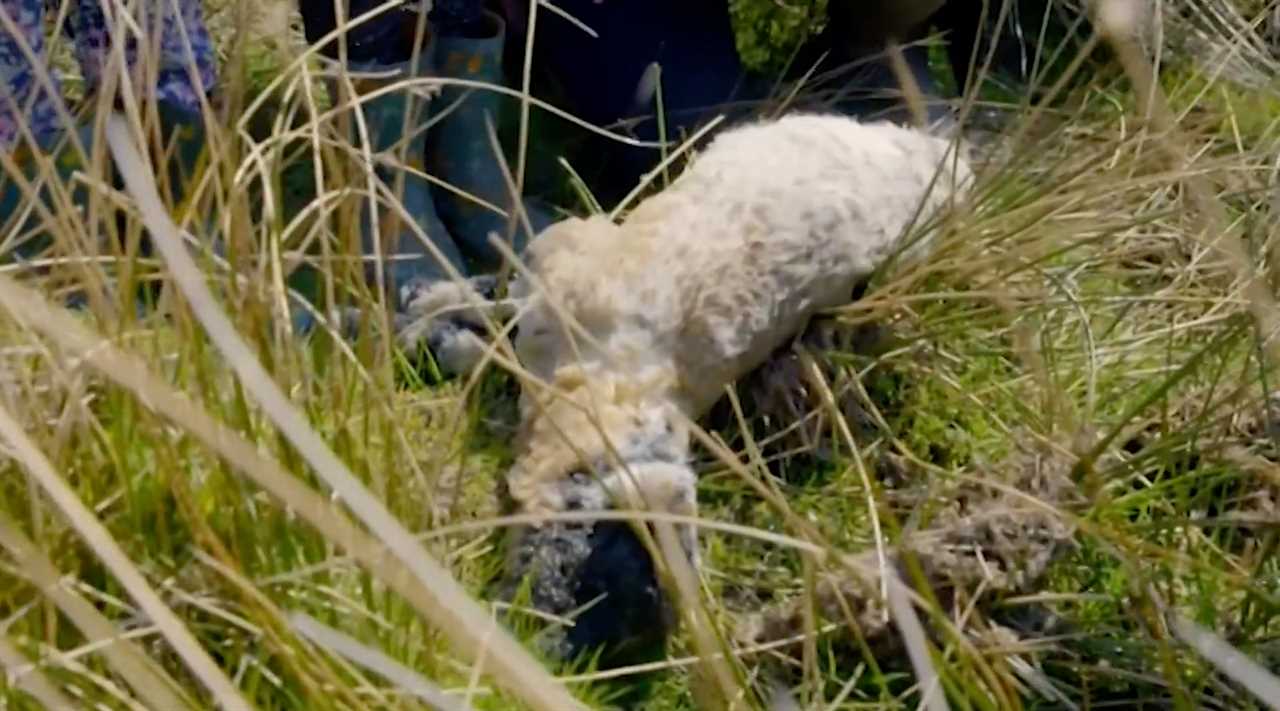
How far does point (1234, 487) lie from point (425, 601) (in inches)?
30.2

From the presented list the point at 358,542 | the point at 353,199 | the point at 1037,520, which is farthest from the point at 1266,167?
the point at 358,542

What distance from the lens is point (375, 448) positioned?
1.02 meters

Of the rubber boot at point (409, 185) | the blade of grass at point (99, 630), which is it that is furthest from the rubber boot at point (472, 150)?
the blade of grass at point (99, 630)

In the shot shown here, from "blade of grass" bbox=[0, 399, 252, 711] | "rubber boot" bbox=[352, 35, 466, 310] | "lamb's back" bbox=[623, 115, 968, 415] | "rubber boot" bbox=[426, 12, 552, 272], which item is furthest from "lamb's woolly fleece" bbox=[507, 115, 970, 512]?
"blade of grass" bbox=[0, 399, 252, 711]

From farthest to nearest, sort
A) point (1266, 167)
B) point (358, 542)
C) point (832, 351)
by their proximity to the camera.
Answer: point (1266, 167) → point (832, 351) → point (358, 542)

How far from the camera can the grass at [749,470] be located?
82cm

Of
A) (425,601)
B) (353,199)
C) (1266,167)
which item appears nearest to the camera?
(425,601)

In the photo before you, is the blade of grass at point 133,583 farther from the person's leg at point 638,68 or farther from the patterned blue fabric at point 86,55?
the person's leg at point 638,68

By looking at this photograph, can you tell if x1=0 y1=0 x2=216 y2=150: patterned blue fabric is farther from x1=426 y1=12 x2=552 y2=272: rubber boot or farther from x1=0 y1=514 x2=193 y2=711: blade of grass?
x1=0 y1=514 x2=193 y2=711: blade of grass

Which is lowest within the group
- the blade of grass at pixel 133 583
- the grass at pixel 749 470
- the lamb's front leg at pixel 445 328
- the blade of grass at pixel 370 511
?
the lamb's front leg at pixel 445 328

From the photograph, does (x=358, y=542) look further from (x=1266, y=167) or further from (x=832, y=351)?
(x=1266, y=167)

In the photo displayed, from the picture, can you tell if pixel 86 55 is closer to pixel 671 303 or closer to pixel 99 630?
pixel 671 303

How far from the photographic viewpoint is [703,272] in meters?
1.31

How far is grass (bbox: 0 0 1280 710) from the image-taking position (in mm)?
820
